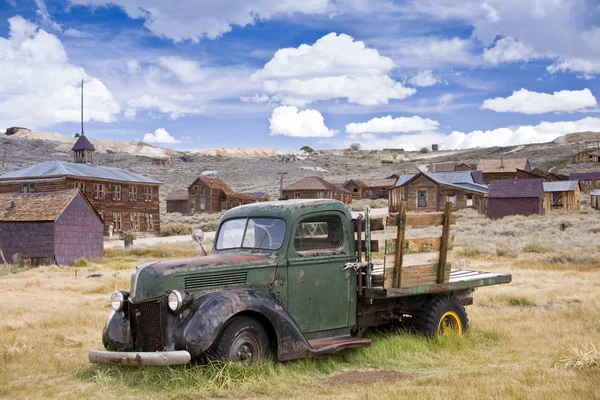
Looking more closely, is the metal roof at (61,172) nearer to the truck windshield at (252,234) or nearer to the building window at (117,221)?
the building window at (117,221)

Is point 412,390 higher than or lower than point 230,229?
lower

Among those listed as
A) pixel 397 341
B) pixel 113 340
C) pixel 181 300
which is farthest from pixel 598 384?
pixel 113 340

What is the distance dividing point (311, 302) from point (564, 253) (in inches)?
693

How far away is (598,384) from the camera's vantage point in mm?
6129

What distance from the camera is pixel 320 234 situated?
25.3 ft

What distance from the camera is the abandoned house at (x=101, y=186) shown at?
132 feet

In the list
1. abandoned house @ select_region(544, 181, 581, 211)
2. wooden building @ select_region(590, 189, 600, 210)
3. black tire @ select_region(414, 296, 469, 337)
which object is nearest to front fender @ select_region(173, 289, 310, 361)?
black tire @ select_region(414, 296, 469, 337)

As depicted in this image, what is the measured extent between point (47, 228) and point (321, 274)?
21925 mm

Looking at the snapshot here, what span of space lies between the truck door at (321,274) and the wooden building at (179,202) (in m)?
63.0

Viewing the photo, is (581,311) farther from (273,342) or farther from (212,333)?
(212,333)

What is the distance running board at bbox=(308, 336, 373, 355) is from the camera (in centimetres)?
713

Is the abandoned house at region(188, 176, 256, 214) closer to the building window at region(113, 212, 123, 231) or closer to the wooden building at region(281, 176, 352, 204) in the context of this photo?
the wooden building at region(281, 176, 352, 204)

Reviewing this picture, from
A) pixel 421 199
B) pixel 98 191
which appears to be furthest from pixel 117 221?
pixel 421 199

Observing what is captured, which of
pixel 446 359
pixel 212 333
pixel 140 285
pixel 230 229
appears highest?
pixel 230 229
